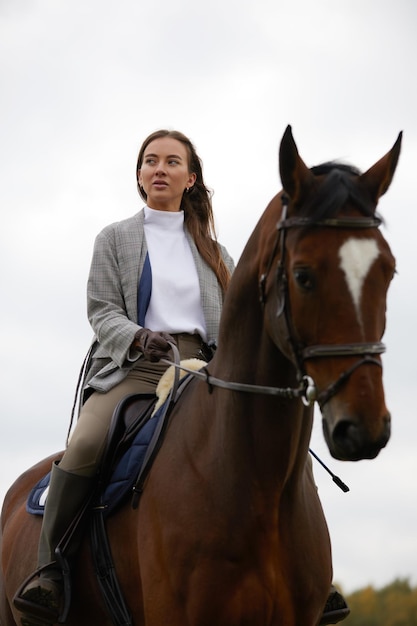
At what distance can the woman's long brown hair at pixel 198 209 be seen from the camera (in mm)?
7305

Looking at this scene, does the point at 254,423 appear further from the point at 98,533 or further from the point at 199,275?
the point at 199,275

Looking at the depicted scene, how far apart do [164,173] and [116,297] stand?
1081 millimetres

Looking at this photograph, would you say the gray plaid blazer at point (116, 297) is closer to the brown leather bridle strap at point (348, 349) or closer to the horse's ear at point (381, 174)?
the horse's ear at point (381, 174)

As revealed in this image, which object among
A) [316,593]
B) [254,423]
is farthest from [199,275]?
[316,593]

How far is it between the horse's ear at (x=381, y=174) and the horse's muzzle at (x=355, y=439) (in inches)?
51.6

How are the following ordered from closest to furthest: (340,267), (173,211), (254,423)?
1. (340,267)
2. (254,423)
3. (173,211)

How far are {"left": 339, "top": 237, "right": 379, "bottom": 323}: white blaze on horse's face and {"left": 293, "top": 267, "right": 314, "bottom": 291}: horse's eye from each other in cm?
17

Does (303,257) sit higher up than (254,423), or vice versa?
(303,257)

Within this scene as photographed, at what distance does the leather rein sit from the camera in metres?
4.50

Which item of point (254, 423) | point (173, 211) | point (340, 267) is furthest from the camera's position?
point (173, 211)

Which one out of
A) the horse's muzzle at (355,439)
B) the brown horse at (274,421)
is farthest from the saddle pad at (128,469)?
the horse's muzzle at (355,439)

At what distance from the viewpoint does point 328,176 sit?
5.03 meters

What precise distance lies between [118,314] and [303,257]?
2275 millimetres

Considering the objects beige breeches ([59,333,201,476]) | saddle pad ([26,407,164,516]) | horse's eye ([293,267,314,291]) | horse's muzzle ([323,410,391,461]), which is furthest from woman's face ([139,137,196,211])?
horse's muzzle ([323,410,391,461])
